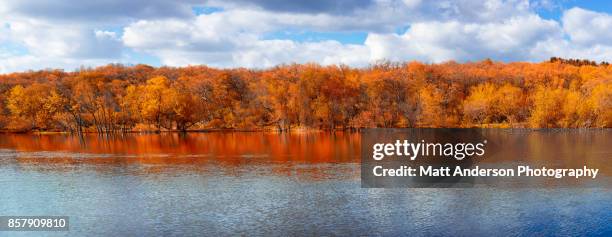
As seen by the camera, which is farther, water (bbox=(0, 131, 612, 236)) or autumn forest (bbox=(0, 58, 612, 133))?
autumn forest (bbox=(0, 58, 612, 133))

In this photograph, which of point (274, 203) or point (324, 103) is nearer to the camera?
point (274, 203)

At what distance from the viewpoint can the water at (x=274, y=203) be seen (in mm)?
21422

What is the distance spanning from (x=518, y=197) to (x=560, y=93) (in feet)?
211

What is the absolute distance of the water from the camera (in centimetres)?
2142

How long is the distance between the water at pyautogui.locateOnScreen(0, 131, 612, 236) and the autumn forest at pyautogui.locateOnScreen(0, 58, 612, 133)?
52124 mm

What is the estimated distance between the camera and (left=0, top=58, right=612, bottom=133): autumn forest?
86438 mm

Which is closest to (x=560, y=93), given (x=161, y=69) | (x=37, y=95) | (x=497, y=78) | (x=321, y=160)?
(x=497, y=78)

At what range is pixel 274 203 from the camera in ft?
85.7

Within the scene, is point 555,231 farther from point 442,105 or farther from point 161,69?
point 161,69

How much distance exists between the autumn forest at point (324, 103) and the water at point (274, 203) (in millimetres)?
52124

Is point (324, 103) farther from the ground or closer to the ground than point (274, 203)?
farther from the ground

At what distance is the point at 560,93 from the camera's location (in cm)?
8338

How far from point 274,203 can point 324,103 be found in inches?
2647

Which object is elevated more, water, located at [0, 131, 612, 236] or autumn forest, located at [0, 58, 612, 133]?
autumn forest, located at [0, 58, 612, 133]
